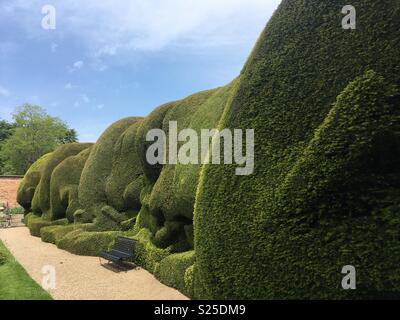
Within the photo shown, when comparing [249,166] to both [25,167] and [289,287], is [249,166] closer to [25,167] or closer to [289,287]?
[289,287]

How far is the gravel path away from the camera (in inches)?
282

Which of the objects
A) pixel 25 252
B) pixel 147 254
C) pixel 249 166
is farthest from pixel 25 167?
pixel 249 166

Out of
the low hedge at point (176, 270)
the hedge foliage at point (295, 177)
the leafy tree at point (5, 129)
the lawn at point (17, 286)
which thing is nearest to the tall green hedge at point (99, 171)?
the lawn at point (17, 286)

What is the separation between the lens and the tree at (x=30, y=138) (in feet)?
179

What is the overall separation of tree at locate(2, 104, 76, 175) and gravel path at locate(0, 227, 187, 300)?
46.8 meters

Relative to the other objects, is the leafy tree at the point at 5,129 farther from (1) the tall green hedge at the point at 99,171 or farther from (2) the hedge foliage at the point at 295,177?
(2) the hedge foliage at the point at 295,177

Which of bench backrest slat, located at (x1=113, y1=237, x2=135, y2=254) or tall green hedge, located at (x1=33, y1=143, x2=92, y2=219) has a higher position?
tall green hedge, located at (x1=33, y1=143, x2=92, y2=219)

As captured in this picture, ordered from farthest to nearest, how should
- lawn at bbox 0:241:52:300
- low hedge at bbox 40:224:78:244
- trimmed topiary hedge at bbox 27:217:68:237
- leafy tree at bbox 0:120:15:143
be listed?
leafy tree at bbox 0:120:15:143 < trimmed topiary hedge at bbox 27:217:68:237 < low hedge at bbox 40:224:78:244 < lawn at bbox 0:241:52:300

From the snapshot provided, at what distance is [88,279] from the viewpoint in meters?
8.40

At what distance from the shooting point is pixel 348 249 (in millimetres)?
4168
